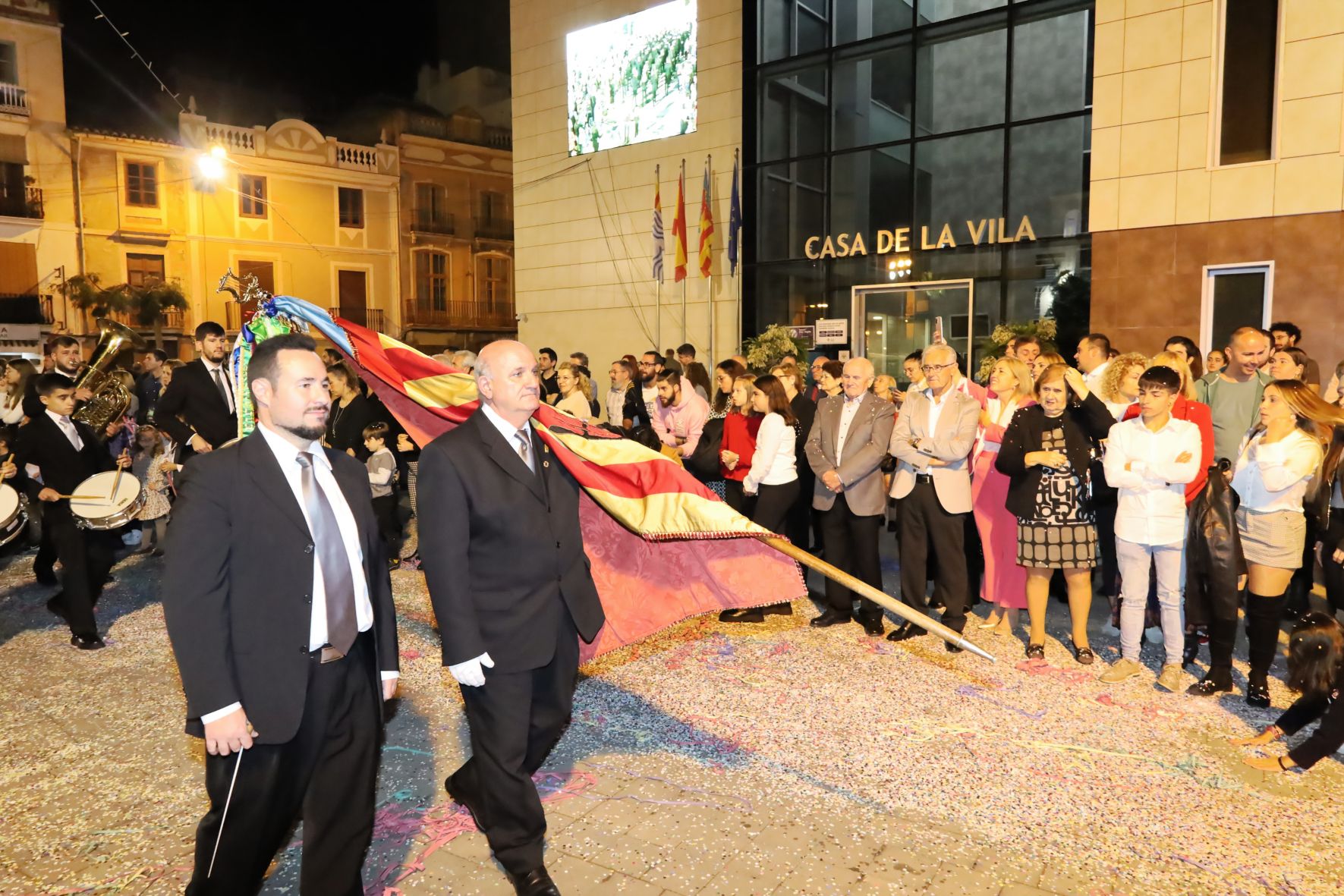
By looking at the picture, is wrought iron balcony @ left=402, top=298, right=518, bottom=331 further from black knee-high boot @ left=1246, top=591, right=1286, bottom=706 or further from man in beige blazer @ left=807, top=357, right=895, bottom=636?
black knee-high boot @ left=1246, top=591, right=1286, bottom=706

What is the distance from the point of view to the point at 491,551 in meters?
3.32

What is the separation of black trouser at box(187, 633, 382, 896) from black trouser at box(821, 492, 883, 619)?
4322 millimetres

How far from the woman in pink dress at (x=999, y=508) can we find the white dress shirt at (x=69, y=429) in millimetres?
6943

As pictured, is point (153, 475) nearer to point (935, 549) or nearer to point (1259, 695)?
point (935, 549)

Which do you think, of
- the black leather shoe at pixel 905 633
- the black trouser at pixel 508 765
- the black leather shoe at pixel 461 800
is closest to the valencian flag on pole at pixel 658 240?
the black leather shoe at pixel 905 633

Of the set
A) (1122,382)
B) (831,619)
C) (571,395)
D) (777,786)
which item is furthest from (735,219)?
(777,786)

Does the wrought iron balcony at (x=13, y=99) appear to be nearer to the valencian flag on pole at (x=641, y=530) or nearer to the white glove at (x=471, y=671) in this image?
the valencian flag on pole at (x=641, y=530)

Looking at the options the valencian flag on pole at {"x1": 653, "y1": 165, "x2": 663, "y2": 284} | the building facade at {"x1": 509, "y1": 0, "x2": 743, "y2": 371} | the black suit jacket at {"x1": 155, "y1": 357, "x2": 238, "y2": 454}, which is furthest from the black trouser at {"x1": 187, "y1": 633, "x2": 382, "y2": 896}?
the valencian flag on pole at {"x1": 653, "y1": 165, "x2": 663, "y2": 284}

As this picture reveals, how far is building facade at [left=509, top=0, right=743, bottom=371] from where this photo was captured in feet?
60.6

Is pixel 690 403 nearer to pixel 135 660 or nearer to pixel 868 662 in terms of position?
pixel 868 662

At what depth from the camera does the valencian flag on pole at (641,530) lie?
158 inches

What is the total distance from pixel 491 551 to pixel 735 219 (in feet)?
51.0

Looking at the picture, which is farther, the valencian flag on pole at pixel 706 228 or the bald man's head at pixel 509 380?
the valencian flag on pole at pixel 706 228

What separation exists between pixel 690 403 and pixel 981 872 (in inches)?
222
